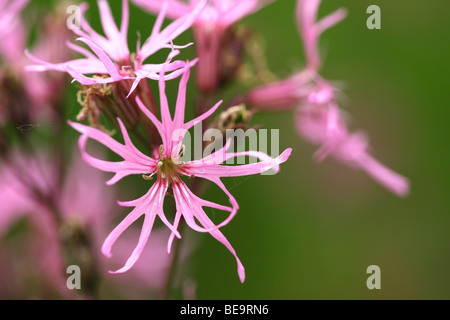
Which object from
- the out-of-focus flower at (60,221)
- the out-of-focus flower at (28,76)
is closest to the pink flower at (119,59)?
the out-of-focus flower at (28,76)

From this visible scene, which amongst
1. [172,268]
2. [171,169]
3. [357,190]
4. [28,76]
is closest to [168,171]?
[171,169]

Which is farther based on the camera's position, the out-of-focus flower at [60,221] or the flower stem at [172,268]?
the out-of-focus flower at [60,221]

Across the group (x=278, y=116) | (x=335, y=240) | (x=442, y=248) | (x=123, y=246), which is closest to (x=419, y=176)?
(x=442, y=248)

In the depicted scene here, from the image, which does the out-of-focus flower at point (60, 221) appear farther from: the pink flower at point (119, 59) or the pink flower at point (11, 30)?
the pink flower at point (119, 59)
